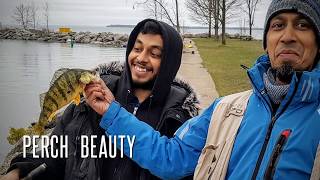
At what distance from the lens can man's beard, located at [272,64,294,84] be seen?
2.33 meters

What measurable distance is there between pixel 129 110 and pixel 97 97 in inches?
16.9

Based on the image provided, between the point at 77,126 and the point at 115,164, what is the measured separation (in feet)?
1.39

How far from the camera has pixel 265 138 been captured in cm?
227

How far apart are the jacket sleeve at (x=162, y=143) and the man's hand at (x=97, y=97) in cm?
6

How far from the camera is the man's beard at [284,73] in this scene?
233 centimetres

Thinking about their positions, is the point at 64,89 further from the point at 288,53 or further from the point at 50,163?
the point at 288,53

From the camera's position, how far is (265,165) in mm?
2207

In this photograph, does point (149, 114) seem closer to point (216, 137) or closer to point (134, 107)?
point (134, 107)

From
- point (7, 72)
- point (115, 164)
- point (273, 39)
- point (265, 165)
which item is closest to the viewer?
point (265, 165)

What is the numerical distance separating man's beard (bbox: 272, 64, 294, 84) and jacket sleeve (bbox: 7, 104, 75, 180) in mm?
1700

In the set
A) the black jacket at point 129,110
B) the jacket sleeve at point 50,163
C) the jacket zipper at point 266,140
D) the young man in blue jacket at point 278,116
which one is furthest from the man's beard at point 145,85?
the jacket zipper at point 266,140

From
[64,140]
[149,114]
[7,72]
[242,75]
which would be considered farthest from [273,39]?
[7,72]

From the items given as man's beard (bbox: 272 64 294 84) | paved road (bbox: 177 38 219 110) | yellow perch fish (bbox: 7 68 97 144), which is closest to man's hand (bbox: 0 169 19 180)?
yellow perch fish (bbox: 7 68 97 144)

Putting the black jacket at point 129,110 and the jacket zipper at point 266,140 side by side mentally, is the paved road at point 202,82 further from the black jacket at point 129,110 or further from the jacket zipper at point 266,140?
the jacket zipper at point 266,140
